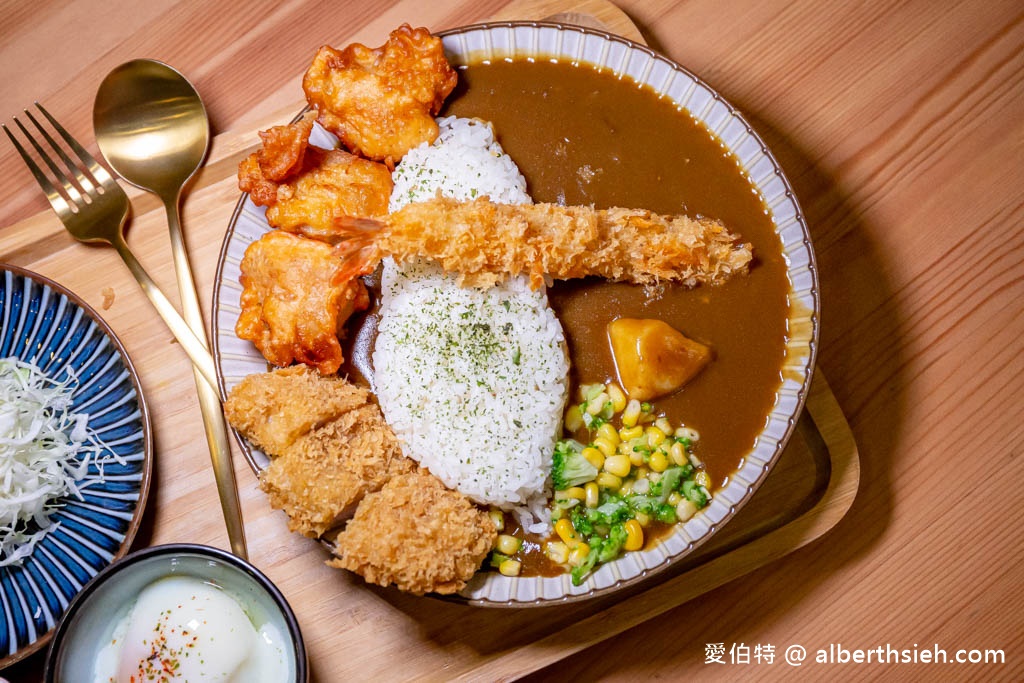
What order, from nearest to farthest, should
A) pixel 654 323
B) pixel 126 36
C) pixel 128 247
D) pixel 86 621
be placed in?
pixel 86 621 < pixel 654 323 < pixel 128 247 < pixel 126 36

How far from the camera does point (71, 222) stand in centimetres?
273

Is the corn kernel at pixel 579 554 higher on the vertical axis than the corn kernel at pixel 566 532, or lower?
lower

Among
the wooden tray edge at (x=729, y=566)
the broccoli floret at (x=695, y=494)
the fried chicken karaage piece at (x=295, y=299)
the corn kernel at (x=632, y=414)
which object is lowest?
the wooden tray edge at (x=729, y=566)

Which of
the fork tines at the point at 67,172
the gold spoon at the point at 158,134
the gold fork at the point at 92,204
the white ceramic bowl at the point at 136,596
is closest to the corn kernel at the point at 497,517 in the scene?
the white ceramic bowl at the point at 136,596

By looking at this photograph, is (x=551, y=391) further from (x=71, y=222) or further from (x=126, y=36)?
(x=126, y=36)

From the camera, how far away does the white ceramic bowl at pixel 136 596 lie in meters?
2.25

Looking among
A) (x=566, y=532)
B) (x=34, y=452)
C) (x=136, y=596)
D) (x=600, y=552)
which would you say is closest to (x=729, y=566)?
(x=600, y=552)

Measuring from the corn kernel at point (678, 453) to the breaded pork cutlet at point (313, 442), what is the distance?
918 millimetres

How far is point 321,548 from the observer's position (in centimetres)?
263

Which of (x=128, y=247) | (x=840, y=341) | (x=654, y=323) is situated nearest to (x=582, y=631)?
(x=654, y=323)

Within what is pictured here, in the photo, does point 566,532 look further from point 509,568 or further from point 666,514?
point 666,514

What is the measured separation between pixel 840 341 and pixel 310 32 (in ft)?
7.99

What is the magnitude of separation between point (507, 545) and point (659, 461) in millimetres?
594

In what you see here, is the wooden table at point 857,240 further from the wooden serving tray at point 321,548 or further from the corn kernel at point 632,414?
the corn kernel at point 632,414
